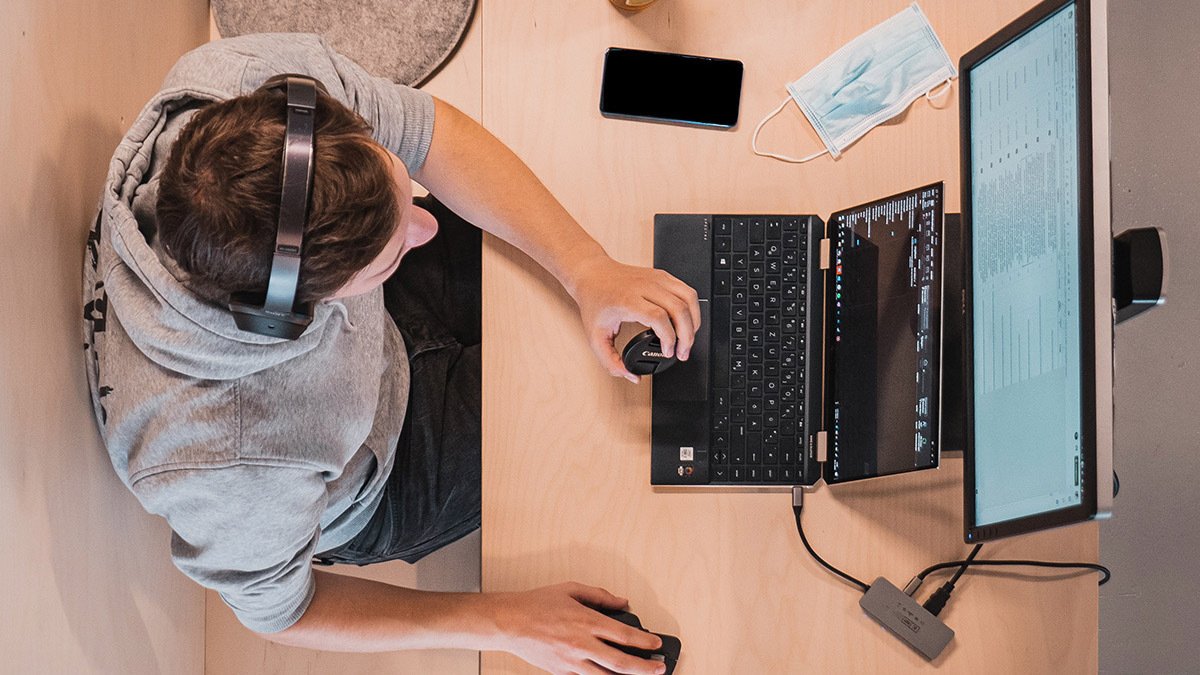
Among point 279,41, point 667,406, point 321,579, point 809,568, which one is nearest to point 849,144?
point 667,406

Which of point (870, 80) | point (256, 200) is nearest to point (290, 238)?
point (256, 200)

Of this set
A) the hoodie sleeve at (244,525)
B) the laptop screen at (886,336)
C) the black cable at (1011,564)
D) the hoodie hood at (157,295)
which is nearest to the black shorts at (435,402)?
the hoodie sleeve at (244,525)

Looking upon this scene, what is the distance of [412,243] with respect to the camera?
87cm

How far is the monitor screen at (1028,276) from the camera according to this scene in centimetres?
72

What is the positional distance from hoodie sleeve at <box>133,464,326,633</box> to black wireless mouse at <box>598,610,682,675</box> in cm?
34

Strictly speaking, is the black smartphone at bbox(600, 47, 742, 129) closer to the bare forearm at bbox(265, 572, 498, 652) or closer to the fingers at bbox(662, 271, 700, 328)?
the fingers at bbox(662, 271, 700, 328)

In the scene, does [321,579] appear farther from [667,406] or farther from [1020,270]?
[1020,270]

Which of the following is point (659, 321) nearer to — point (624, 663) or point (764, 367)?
point (764, 367)

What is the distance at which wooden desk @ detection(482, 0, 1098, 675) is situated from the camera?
1.00 metres

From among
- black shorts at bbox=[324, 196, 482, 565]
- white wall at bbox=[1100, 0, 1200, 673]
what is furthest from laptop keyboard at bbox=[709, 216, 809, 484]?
white wall at bbox=[1100, 0, 1200, 673]

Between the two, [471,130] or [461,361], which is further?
[461,361]

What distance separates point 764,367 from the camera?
3.28ft

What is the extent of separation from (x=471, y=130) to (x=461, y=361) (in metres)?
0.31

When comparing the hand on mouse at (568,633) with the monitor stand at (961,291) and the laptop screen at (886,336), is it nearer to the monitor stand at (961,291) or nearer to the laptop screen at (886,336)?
the laptop screen at (886,336)
